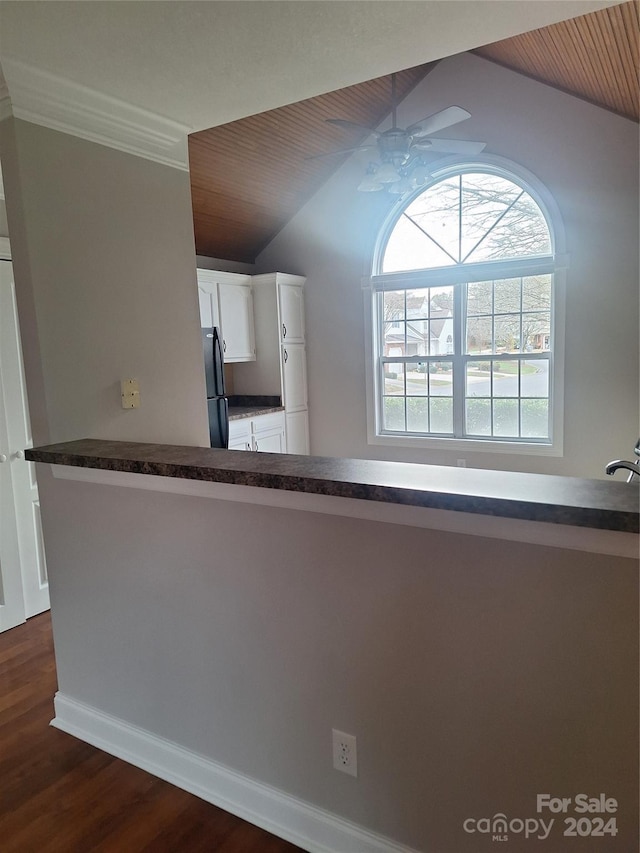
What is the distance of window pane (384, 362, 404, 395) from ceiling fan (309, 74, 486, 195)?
2125mm

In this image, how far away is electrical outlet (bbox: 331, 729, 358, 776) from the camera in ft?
4.82

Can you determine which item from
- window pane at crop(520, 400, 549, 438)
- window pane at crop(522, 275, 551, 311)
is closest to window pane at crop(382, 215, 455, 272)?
window pane at crop(522, 275, 551, 311)

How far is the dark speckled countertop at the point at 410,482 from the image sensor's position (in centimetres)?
107

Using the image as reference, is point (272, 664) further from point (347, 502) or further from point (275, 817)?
point (347, 502)

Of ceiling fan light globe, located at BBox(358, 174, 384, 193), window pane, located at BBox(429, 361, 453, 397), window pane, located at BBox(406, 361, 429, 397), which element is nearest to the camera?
ceiling fan light globe, located at BBox(358, 174, 384, 193)

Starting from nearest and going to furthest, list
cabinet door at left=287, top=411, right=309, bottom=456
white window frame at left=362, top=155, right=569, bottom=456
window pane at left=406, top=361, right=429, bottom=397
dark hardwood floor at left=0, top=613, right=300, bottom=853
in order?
dark hardwood floor at left=0, top=613, right=300, bottom=853 < white window frame at left=362, top=155, right=569, bottom=456 < window pane at left=406, top=361, right=429, bottom=397 < cabinet door at left=287, top=411, right=309, bottom=456

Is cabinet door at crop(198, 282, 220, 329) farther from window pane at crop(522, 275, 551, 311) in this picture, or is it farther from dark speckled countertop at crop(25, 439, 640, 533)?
dark speckled countertop at crop(25, 439, 640, 533)

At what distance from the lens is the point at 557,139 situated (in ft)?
13.7

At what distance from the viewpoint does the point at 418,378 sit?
521 cm

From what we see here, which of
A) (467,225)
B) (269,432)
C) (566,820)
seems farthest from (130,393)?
(467,225)

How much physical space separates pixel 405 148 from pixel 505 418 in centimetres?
267

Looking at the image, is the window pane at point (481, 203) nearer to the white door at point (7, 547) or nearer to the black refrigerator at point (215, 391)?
the black refrigerator at point (215, 391)

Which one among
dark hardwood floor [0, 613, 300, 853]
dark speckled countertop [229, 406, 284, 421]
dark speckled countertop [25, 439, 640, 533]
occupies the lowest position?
dark hardwood floor [0, 613, 300, 853]

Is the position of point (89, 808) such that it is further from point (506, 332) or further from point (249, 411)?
point (506, 332)
